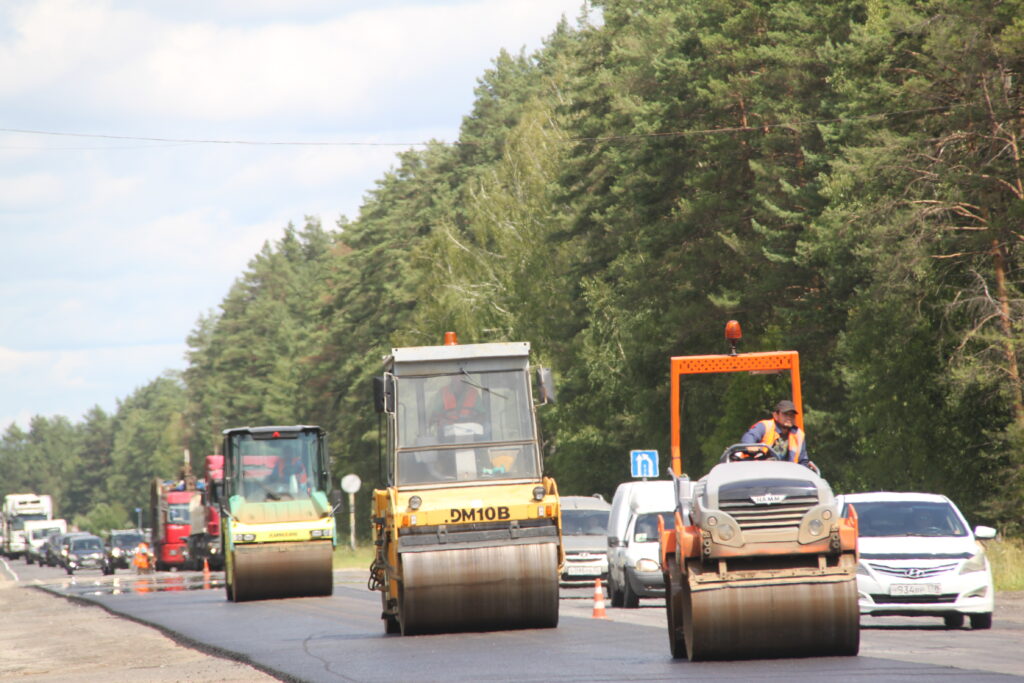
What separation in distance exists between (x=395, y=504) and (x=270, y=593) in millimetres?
11953

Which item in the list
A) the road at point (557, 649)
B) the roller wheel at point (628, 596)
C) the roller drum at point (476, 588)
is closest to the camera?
the road at point (557, 649)

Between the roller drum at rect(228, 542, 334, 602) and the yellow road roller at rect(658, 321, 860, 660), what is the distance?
679 inches

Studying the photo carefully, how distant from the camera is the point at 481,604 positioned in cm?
1812

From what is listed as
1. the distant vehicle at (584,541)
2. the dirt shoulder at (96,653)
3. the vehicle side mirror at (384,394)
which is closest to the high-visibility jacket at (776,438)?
the dirt shoulder at (96,653)

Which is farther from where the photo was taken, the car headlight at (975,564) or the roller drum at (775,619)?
the car headlight at (975,564)

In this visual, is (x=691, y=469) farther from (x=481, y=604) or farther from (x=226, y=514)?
(x=481, y=604)

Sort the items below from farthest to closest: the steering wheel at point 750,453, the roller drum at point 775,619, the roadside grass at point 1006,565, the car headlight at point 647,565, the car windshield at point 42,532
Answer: the car windshield at point 42,532
the roadside grass at point 1006,565
the car headlight at point 647,565
the steering wheel at point 750,453
the roller drum at point 775,619

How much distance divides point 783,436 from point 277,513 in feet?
56.9

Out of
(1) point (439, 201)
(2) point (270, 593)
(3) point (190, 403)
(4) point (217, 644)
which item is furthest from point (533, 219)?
(3) point (190, 403)

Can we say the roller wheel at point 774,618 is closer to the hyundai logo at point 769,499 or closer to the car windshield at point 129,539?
the hyundai logo at point 769,499

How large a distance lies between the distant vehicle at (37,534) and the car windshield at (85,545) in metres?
19.9

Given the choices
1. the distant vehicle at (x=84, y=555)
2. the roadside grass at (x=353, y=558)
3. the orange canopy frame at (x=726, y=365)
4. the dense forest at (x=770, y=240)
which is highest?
the dense forest at (x=770, y=240)

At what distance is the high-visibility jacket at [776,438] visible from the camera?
1364 centimetres

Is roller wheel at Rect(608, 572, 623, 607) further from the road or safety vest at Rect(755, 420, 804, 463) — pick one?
safety vest at Rect(755, 420, 804, 463)
